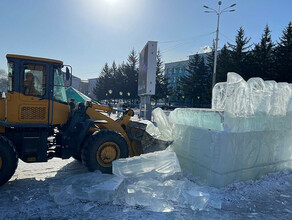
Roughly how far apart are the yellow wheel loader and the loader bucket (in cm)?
3

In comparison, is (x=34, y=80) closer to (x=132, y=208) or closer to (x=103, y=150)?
(x=103, y=150)

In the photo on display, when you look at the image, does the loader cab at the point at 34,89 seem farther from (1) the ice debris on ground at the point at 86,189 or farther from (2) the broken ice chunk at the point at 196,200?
(2) the broken ice chunk at the point at 196,200

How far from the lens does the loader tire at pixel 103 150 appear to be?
16.9ft

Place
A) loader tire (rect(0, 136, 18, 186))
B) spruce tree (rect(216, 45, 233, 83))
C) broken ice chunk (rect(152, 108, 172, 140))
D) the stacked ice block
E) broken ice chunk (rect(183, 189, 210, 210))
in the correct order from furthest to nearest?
spruce tree (rect(216, 45, 233, 83))
broken ice chunk (rect(152, 108, 172, 140))
the stacked ice block
loader tire (rect(0, 136, 18, 186))
broken ice chunk (rect(183, 189, 210, 210))

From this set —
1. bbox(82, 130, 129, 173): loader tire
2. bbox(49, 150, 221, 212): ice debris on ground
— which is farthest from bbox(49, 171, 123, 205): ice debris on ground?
bbox(82, 130, 129, 173): loader tire

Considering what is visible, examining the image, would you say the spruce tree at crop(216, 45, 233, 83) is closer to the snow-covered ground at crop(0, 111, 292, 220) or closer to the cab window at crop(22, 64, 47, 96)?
the snow-covered ground at crop(0, 111, 292, 220)

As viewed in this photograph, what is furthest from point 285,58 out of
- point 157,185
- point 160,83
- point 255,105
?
point 157,185

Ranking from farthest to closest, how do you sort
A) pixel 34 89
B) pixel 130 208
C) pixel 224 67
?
1. pixel 224 67
2. pixel 34 89
3. pixel 130 208

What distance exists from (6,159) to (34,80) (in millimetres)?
1732

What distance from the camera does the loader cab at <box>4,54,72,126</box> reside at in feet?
15.9

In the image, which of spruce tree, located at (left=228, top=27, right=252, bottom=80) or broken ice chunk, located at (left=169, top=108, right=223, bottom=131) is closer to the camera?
broken ice chunk, located at (left=169, top=108, right=223, bottom=131)

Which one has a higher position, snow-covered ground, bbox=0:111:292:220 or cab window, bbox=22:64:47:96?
cab window, bbox=22:64:47:96

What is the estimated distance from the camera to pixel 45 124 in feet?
16.7

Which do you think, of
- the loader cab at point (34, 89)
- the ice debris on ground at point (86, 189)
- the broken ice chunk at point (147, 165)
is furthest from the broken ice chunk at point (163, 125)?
the loader cab at point (34, 89)
